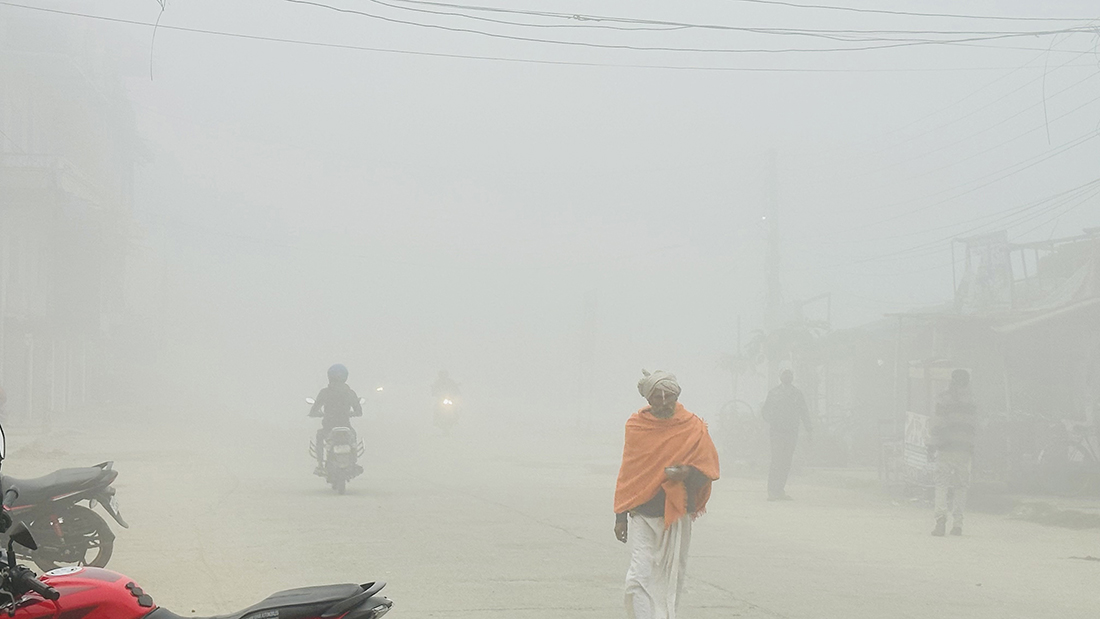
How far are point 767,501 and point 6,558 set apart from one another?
14.8 m

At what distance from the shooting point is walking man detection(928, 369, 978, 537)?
1337 centimetres

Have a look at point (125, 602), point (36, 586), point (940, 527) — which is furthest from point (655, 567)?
point (940, 527)

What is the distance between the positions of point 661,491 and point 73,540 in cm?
477

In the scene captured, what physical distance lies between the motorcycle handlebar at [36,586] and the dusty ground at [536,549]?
3.76m

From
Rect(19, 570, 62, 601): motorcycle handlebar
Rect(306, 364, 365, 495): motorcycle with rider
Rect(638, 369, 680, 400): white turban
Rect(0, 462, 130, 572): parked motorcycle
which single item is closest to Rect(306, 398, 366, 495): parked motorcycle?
Rect(306, 364, 365, 495): motorcycle with rider

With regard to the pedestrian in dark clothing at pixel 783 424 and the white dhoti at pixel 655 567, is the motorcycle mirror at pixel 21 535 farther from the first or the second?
the pedestrian in dark clothing at pixel 783 424

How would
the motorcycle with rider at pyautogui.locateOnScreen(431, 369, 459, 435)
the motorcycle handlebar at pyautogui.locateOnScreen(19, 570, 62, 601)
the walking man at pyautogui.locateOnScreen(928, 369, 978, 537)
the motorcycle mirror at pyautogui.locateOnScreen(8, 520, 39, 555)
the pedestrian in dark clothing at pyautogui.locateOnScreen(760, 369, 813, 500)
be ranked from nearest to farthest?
1. the motorcycle mirror at pyautogui.locateOnScreen(8, 520, 39, 555)
2. the motorcycle handlebar at pyautogui.locateOnScreen(19, 570, 62, 601)
3. the walking man at pyautogui.locateOnScreen(928, 369, 978, 537)
4. the pedestrian in dark clothing at pyautogui.locateOnScreen(760, 369, 813, 500)
5. the motorcycle with rider at pyautogui.locateOnScreen(431, 369, 459, 435)

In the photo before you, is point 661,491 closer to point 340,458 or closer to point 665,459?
point 665,459

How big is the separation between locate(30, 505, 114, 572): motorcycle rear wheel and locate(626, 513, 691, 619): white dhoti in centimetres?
432

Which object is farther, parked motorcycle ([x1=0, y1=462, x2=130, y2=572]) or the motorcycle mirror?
parked motorcycle ([x1=0, y1=462, x2=130, y2=572])

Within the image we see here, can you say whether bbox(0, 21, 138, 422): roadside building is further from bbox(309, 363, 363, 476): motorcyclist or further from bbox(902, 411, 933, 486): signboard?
bbox(902, 411, 933, 486): signboard

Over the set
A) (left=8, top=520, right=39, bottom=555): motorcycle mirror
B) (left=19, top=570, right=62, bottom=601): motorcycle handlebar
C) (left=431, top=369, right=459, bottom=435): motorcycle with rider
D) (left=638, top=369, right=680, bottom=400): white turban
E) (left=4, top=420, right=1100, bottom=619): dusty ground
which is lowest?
(left=4, top=420, right=1100, bottom=619): dusty ground

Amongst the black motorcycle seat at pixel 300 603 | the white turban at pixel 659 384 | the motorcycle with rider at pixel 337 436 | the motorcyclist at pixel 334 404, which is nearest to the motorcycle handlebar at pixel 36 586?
the black motorcycle seat at pixel 300 603

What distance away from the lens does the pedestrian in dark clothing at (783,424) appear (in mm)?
17562
